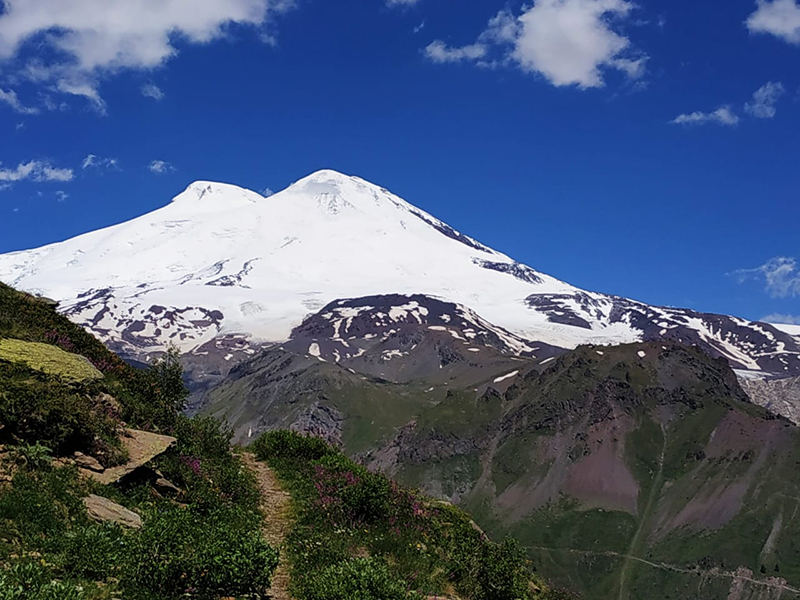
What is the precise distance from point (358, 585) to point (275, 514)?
7742 mm

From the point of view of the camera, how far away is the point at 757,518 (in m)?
194

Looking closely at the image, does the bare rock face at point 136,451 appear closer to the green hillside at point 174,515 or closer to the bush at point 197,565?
the green hillside at point 174,515

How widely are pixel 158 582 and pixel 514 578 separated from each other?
23.1 feet

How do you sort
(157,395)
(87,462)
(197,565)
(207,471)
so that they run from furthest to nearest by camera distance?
(157,395)
(207,471)
(87,462)
(197,565)

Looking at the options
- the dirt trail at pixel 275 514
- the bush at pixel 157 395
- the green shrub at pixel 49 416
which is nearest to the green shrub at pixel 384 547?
the dirt trail at pixel 275 514

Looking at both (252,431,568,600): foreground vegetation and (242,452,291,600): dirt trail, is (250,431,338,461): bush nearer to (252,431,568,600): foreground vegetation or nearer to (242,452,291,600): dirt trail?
(242,452,291,600): dirt trail

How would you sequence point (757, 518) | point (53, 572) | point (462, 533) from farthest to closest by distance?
point (757, 518), point (462, 533), point (53, 572)

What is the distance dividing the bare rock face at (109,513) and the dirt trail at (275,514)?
2.89m

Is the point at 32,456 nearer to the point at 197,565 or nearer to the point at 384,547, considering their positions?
the point at 197,565

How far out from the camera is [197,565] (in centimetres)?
1127

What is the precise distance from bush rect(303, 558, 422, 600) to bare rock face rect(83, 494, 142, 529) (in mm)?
4083

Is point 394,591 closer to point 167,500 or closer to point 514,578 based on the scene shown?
point 514,578

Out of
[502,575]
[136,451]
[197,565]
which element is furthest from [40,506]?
[502,575]

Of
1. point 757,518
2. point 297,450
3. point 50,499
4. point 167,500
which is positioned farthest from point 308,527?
point 757,518
